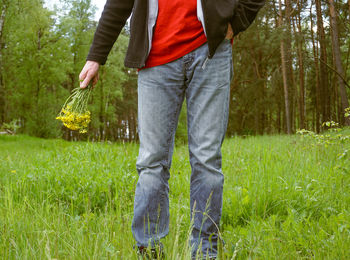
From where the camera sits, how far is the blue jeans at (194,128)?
171 cm

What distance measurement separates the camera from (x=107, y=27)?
194cm

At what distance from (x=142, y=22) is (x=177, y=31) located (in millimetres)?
233

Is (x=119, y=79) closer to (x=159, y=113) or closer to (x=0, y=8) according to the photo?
(x=0, y=8)

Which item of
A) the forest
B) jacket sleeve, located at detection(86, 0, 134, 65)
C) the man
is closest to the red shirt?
the man

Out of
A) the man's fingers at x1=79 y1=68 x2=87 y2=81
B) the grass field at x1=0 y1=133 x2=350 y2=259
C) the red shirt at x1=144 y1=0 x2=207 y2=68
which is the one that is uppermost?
the red shirt at x1=144 y1=0 x2=207 y2=68

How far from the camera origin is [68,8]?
83.6 ft

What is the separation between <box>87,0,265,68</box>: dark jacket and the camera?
5.50ft

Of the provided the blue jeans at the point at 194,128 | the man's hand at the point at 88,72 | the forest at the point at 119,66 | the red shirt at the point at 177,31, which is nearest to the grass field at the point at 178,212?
the blue jeans at the point at 194,128

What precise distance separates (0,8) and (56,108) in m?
6.95

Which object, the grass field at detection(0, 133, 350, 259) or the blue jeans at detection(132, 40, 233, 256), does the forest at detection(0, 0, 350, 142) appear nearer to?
the grass field at detection(0, 133, 350, 259)

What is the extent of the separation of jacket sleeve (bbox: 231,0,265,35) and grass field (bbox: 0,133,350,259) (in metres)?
1.02

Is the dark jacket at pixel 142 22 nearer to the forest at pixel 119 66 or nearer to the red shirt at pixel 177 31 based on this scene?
the red shirt at pixel 177 31

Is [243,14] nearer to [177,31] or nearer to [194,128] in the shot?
[177,31]

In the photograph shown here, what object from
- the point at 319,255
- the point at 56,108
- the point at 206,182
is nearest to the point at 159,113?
the point at 206,182
